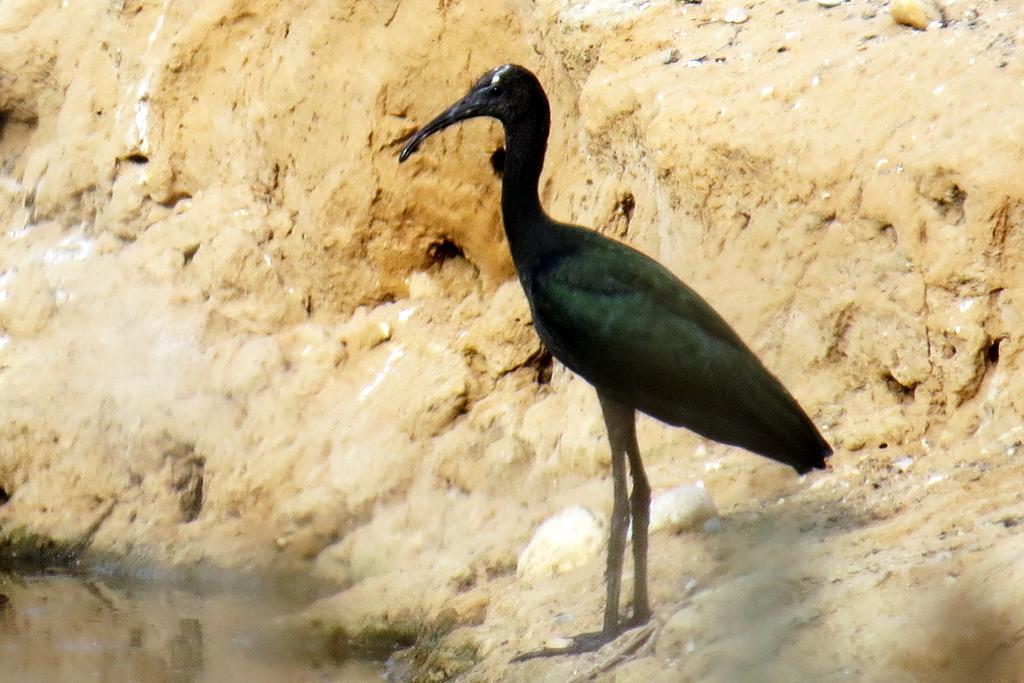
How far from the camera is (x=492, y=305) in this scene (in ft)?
29.9

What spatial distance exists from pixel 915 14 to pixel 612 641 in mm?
3114

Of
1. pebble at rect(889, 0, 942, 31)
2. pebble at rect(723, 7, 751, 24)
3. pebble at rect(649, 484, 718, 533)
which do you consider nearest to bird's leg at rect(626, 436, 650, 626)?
pebble at rect(649, 484, 718, 533)

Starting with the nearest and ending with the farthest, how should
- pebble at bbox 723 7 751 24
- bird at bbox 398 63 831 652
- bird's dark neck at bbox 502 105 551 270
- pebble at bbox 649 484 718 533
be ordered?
bird at bbox 398 63 831 652, bird's dark neck at bbox 502 105 551 270, pebble at bbox 649 484 718 533, pebble at bbox 723 7 751 24

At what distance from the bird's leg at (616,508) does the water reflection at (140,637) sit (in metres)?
1.60

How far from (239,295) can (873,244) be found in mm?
3921

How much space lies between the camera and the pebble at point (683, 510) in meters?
6.91

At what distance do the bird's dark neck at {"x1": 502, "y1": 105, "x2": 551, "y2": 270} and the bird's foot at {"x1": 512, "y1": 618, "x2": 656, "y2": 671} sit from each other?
1.43 meters

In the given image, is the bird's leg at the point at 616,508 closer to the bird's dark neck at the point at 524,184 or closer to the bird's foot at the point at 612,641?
the bird's foot at the point at 612,641

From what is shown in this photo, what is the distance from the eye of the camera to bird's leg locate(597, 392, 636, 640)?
631 centimetres

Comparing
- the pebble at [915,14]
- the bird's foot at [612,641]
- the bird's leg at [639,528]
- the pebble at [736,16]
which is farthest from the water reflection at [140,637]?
the pebble at [915,14]

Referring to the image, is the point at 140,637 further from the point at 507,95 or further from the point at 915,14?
the point at 915,14

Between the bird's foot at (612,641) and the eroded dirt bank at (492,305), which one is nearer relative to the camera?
the bird's foot at (612,641)

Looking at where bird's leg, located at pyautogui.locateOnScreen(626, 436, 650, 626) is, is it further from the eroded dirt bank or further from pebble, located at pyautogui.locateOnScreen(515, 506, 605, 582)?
pebble, located at pyautogui.locateOnScreen(515, 506, 605, 582)

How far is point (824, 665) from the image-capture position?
5266mm
